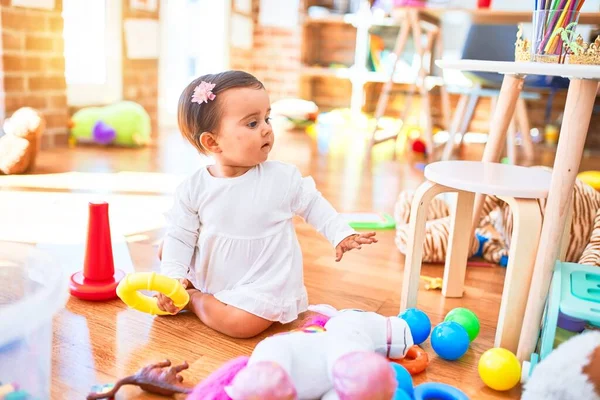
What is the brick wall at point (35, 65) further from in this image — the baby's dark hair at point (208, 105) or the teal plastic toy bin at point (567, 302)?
the teal plastic toy bin at point (567, 302)

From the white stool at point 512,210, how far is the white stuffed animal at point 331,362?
0.17 meters

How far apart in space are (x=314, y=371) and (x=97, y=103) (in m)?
2.62

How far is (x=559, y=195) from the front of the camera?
2.93 feet

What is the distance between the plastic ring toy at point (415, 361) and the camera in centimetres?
90

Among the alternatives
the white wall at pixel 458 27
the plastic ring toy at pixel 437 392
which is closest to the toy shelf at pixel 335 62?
the white wall at pixel 458 27

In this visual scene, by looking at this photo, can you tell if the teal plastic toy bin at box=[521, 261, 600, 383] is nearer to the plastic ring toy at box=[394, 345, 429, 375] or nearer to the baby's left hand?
the plastic ring toy at box=[394, 345, 429, 375]

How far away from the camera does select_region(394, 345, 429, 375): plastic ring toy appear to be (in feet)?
2.94

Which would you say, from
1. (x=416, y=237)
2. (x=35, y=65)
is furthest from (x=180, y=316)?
(x=35, y=65)

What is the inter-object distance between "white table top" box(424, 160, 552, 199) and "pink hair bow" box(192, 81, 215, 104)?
408mm

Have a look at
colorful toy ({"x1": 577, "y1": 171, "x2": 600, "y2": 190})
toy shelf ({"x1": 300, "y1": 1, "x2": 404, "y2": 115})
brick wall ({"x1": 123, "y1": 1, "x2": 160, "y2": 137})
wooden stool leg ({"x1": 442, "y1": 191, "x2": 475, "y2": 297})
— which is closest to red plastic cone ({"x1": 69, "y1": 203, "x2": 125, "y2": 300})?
wooden stool leg ({"x1": 442, "y1": 191, "x2": 475, "y2": 297})

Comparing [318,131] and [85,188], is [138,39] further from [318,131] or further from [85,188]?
[85,188]

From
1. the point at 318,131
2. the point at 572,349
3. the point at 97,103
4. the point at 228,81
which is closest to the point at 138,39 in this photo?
the point at 97,103

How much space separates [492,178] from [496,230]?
61cm

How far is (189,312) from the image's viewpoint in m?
1.08
